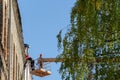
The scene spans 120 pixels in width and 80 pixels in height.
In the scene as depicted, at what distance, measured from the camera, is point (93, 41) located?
91.7 feet

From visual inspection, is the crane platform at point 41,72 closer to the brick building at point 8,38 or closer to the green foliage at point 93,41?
the brick building at point 8,38

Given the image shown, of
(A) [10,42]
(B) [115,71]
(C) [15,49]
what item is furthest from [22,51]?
(B) [115,71]

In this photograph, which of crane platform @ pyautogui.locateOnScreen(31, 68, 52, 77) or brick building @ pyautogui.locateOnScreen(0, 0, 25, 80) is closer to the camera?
brick building @ pyautogui.locateOnScreen(0, 0, 25, 80)

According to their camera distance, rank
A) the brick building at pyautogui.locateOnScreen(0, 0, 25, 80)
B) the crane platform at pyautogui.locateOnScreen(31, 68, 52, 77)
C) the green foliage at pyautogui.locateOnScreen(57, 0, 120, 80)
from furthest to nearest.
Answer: the crane platform at pyautogui.locateOnScreen(31, 68, 52, 77) → the brick building at pyautogui.locateOnScreen(0, 0, 25, 80) → the green foliage at pyautogui.locateOnScreen(57, 0, 120, 80)

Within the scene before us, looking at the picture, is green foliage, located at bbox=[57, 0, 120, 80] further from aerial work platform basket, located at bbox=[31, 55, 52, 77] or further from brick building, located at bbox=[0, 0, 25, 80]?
aerial work platform basket, located at bbox=[31, 55, 52, 77]

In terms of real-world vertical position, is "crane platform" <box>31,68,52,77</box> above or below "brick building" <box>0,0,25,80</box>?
below

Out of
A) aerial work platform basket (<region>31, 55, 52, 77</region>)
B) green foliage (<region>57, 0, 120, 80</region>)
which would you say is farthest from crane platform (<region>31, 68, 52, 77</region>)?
green foliage (<region>57, 0, 120, 80</region>)

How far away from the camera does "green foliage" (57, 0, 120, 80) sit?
27.4 meters

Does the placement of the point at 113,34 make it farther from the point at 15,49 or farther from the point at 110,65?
the point at 15,49

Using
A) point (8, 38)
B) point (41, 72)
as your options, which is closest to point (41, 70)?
point (41, 72)

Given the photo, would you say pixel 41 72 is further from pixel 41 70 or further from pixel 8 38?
pixel 8 38

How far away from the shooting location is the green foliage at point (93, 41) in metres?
27.4

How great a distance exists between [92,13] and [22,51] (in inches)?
841

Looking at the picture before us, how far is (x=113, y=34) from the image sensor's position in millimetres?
27469
